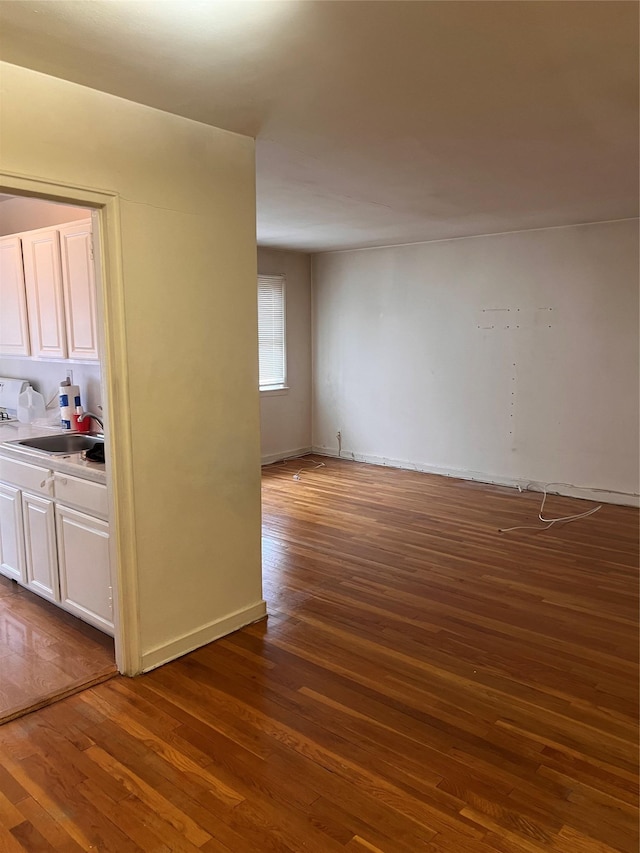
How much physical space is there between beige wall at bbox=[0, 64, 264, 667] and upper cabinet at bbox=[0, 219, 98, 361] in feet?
2.47

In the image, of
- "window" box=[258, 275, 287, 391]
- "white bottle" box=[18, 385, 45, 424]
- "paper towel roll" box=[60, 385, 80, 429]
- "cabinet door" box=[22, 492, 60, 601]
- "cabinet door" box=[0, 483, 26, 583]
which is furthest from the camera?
"window" box=[258, 275, 287, 391]

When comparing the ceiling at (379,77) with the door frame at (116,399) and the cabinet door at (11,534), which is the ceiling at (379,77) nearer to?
the door frame at (116,399)

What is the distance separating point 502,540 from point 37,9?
13.7ft

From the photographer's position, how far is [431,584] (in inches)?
152

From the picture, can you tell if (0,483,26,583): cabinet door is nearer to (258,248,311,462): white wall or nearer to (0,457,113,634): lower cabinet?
(0,457,113,634): lower cabinet

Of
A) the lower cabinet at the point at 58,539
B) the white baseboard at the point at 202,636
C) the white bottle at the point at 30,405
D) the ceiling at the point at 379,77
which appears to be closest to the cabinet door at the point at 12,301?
the white bottle at the point at 30,405

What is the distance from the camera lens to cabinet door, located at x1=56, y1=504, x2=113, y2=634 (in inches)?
118

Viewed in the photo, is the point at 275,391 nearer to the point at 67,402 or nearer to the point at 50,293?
the point at 67,402

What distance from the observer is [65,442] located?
3891 millimetres

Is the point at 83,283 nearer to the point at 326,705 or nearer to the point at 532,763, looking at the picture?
the point at 326,705

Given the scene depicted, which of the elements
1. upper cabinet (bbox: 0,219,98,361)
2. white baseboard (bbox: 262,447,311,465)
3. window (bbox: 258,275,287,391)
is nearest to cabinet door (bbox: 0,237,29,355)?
upper cabinet (bbox: 0,219,98,361)

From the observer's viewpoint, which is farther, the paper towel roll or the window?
the window

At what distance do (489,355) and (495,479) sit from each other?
1258mm

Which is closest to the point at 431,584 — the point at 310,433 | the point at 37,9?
the point at 37,9
